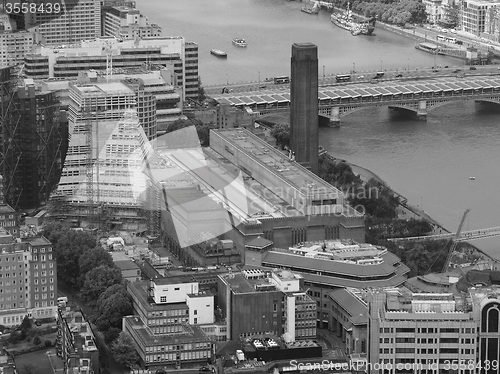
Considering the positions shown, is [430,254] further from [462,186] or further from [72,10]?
[72,10]

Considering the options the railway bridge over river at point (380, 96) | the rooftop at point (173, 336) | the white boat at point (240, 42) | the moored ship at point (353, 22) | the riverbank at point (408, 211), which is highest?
the rooftop at point (173, 336)

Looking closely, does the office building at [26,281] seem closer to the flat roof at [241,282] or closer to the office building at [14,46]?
the flat roof at [241,282]

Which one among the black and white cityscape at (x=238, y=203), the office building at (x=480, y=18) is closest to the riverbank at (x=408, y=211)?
the black and white cityscape at (x=238, y=203)

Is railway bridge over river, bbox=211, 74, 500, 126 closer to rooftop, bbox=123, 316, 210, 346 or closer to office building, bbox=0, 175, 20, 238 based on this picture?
office building, bbox=0, 175, 20, 238

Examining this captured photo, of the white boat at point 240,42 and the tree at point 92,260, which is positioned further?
the white boat at point 240,42

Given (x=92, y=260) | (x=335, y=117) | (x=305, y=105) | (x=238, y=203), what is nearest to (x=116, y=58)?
(x=335, y=117)

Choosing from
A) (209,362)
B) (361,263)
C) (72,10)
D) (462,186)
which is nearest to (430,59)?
(72,10)
